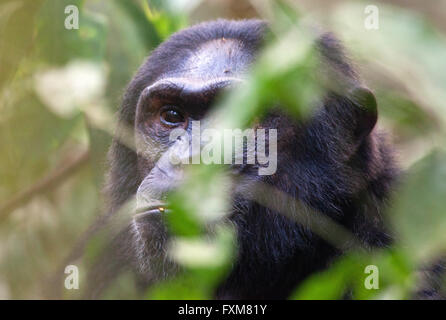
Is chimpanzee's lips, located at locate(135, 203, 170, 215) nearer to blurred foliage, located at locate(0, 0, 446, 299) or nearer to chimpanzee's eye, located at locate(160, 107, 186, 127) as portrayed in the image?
blurred foliage, located at locate(0, 0, 446, 299)

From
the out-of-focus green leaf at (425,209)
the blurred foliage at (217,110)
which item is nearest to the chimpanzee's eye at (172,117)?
the blurred foliage at (217,110)

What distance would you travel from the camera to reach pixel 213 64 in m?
4.44

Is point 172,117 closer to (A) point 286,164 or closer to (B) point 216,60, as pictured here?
(B) point 216,60

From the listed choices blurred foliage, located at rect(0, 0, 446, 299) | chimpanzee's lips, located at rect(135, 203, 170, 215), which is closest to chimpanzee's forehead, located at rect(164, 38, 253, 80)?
blurred foliage, located at rect(0, 0, 446, 299)

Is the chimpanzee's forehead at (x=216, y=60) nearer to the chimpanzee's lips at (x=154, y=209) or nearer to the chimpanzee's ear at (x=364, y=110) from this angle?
the chimpanzee's ear at (x=364, y=110)

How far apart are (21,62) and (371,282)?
10.4ft

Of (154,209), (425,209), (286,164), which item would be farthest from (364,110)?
(154,209)

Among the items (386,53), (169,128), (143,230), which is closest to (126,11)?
(169,128)

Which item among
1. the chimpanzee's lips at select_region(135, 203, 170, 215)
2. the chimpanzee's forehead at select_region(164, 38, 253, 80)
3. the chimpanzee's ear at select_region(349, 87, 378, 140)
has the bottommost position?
the chimpanzee's lips at select_region(135, 203, 170, 215)

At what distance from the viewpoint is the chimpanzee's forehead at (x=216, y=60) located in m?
4.35

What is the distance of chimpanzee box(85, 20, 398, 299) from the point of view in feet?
13.9

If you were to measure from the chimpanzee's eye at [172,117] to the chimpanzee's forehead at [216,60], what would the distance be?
24 cm
